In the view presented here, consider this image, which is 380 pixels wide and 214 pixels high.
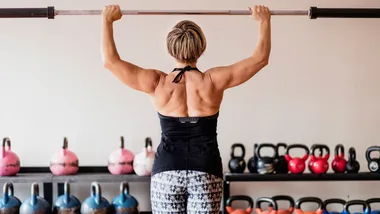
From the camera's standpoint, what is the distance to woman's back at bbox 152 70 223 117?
2.62m

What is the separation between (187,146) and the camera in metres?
2.61

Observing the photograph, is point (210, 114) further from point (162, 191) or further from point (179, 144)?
point (162, 191)

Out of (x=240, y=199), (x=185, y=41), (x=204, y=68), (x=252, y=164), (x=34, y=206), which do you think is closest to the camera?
(x=185, y=41)

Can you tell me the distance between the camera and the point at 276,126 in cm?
480

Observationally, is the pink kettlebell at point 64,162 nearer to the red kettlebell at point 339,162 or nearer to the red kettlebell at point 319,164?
the red kettlebell at point 319,164

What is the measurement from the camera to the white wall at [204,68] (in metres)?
4.68

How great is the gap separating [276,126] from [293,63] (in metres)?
0.52

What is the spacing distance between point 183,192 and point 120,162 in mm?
1829

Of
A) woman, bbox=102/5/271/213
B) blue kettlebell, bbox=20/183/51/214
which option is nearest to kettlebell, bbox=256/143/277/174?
blue kettlebell, bbox=20/183/51/214

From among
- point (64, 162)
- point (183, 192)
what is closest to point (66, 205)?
point (64, 162)

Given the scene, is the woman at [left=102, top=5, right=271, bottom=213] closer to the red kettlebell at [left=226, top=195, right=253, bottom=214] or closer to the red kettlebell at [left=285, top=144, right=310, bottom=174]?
the red kettlebell at [left=226, top=195, right=253, bottom=214]

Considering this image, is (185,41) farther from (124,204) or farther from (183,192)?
(124,204)

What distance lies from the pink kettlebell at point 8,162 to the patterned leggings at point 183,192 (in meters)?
2.02

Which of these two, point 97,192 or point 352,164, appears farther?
point 352,164
